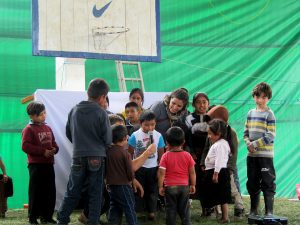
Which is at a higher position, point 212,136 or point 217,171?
point 212,136

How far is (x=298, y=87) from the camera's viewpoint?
8070 mm

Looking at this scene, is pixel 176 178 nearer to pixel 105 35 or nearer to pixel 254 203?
pixel 254 203

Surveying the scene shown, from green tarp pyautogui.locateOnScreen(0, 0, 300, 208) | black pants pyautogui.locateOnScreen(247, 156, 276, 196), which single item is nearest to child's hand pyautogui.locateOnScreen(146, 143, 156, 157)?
black pants pyautogui.locateOnScreen(247, 156, 276, 196)

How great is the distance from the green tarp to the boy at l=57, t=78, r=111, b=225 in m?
3.18

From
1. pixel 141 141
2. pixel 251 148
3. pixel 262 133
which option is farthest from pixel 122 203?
pixel 262 133

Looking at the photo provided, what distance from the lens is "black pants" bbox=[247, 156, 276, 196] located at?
514 cm

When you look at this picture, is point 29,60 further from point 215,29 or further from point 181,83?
point 215,29

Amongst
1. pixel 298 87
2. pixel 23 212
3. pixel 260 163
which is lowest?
pixel 23 212

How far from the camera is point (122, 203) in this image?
4.37m

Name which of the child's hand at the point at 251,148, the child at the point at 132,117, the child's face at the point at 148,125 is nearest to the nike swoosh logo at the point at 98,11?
the child at the point at 132,117

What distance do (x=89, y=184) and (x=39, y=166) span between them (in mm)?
840

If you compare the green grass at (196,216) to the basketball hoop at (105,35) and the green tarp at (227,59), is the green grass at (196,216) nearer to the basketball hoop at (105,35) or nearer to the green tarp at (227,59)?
the green tarp at (227,59)

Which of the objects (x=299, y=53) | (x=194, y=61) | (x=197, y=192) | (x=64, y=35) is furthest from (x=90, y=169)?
(x=299, y=53)

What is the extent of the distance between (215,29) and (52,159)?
13.1 feet
